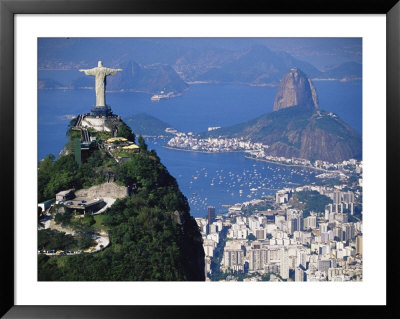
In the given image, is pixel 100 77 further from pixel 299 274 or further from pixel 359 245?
pixel 359 245

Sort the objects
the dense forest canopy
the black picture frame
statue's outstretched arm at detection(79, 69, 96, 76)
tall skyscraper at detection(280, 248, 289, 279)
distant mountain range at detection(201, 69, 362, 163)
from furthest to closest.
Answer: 1. distant mountain range at detection(201, 69, 362, 163)
2. tall skyscraper at detection(280, 248, 289, 279)
3. statue's outstretched arm at detection(79, 69, 96, 76)
4. the dense forest canopy
5. the black picture frame

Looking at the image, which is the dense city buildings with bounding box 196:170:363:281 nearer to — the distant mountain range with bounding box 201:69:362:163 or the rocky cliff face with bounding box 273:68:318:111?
the distant mountain range with bounding box 201:69:362:163

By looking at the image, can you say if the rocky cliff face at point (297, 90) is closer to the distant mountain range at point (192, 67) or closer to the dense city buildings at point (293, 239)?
the distant mountain range at point (192, 67)

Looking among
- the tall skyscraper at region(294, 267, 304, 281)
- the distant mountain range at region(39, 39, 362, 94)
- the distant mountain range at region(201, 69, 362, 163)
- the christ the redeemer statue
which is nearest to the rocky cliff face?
the distant mountain range at region(201, 69, 362, 163)

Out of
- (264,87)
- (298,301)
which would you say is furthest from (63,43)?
(264,87)

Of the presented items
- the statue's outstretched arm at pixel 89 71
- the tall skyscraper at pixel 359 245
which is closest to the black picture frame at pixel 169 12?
the tall skyscraper at pixel 359 245

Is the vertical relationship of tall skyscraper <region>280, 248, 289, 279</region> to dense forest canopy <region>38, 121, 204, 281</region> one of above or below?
below
